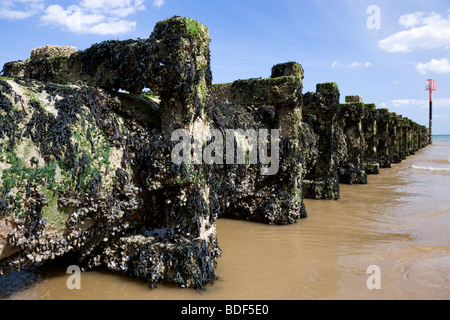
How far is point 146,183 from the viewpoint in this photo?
11.8ft

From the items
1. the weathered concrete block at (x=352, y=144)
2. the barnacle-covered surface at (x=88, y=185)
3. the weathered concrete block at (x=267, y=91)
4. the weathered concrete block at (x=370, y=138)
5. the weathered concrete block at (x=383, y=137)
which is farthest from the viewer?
the weathered concrete block at (x=383, y=137)

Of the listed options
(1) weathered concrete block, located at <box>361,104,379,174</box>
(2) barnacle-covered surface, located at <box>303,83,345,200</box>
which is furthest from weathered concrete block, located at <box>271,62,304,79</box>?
(1) weathered concrete block, located at <box>361,104,379,174</box>

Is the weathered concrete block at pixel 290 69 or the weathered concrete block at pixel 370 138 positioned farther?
the weathered concrete block at pixel 370 138

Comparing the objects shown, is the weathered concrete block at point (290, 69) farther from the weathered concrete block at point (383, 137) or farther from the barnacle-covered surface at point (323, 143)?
the weathered concrete block at point (383, 137)

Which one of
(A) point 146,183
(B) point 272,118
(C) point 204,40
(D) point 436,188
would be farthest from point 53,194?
(D) point 436,188

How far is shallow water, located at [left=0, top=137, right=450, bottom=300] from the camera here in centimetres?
352

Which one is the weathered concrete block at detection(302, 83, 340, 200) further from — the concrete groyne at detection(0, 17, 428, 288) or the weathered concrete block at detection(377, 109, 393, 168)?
the weathered concrete block at detection(377, 109, 393, 168)

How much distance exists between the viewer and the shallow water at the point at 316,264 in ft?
11.6

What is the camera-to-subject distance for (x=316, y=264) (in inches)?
174

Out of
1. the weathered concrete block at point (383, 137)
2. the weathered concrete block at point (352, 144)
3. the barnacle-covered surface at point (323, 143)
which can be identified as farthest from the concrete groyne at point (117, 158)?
the weathered concrete block at point (383, 137)

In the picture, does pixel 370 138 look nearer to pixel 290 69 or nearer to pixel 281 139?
pixel 290 69

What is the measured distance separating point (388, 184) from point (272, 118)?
22.9ft

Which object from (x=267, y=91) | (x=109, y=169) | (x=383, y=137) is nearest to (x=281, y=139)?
(x=267, y=91)
